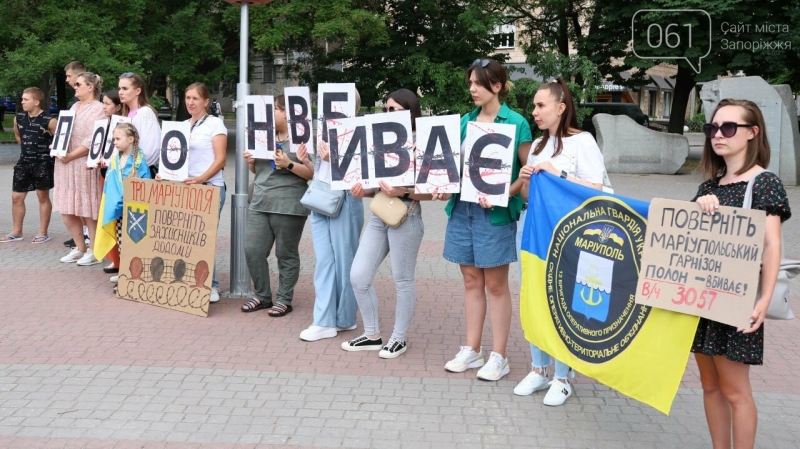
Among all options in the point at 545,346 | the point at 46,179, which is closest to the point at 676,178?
the point at 46,179

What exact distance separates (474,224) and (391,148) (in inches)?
30.3

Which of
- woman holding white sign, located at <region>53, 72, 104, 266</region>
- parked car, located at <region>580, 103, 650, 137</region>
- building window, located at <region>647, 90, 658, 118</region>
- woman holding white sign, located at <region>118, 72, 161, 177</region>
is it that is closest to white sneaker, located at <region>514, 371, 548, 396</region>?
woman holding white sign, located at <region>118, 72, 161, 177</region>

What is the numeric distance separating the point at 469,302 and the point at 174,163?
3078 mm

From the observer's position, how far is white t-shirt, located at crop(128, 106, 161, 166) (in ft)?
25.9

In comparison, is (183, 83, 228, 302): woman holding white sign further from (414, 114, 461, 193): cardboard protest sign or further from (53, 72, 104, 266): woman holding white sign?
(414, 114, 461, 193): cardboard protest sign

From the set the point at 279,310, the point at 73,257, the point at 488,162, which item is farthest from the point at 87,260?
the point at 488,162

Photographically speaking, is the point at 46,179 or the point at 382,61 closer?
the point at 46,179

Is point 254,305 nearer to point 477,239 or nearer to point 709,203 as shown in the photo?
point 477,239

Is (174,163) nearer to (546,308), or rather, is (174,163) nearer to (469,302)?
(469,302)

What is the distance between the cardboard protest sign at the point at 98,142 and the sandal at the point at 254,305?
95.6 inches

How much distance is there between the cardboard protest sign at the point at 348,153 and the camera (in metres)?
5.64

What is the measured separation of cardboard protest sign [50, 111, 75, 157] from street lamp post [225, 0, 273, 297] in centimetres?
237

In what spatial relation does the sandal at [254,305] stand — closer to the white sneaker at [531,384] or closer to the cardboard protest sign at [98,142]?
the cardboard protest sign at [98,142]

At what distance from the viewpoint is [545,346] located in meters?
4.90
